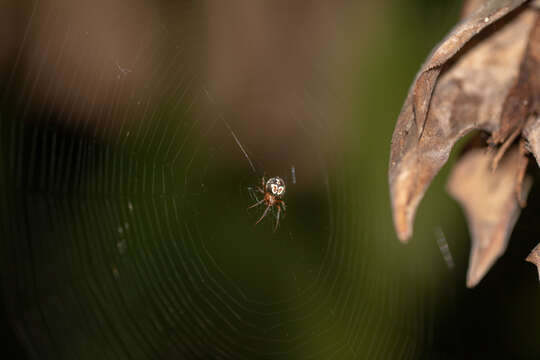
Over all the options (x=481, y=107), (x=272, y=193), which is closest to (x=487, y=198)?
(x=481, y=107)

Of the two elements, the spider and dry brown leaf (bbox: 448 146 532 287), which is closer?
dry brown leaf (bbox: 448 146 532 287)

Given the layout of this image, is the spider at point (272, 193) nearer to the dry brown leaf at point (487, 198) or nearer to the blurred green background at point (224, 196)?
the blurred green background at point (224, 196)

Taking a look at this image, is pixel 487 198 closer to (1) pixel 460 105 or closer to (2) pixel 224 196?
(1) pixel 460 105

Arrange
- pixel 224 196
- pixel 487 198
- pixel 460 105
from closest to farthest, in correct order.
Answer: pixel 460 105, pixel 487 198, pixel 224 196

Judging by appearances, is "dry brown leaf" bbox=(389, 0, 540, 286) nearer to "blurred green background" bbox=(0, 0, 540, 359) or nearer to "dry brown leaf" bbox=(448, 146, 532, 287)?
"dry brown leaf" bbox=(448, 146, 532, 287)

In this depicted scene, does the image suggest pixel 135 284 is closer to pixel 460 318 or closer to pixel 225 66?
pixel 225 66

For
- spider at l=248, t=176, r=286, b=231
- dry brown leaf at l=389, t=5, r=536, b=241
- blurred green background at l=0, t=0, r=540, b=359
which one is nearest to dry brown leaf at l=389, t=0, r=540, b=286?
dry brown leaf at l=389, t=5, r=536, b=241
